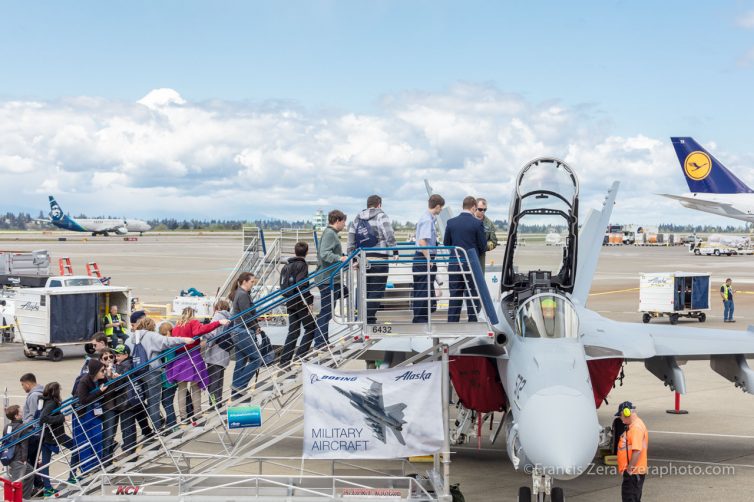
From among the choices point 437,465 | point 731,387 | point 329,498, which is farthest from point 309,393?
point 731,387

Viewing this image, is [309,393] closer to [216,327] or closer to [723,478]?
[216,327]

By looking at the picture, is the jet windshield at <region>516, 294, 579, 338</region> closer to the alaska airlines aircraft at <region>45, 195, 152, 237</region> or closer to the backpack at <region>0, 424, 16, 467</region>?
the backpack at <region>0, 424, 16, 467</region>

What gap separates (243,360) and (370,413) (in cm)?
315

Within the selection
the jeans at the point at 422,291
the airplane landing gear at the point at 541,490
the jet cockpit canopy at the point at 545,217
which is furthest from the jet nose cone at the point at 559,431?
the jet cockpit canopy at the point at 545,217

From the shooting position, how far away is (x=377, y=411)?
11.1 m

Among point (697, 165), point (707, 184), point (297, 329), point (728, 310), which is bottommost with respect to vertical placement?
point (728, 310)

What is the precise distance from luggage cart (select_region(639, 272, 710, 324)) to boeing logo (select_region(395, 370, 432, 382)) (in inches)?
1022

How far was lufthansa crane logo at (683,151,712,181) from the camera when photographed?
75.2 m

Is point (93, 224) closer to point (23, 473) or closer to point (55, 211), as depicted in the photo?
point (55, 211)

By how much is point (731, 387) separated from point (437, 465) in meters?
12.4

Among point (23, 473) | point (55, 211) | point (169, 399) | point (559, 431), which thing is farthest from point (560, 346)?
point (55, 211)

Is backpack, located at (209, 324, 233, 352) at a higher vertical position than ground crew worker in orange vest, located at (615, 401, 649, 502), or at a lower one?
higher

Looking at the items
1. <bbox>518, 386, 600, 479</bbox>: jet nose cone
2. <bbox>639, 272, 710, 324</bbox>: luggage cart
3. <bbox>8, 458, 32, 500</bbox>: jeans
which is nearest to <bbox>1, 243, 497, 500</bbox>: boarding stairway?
<bbox>8, 458, 32, 500</bbox>: jeans

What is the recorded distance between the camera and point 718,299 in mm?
45406
